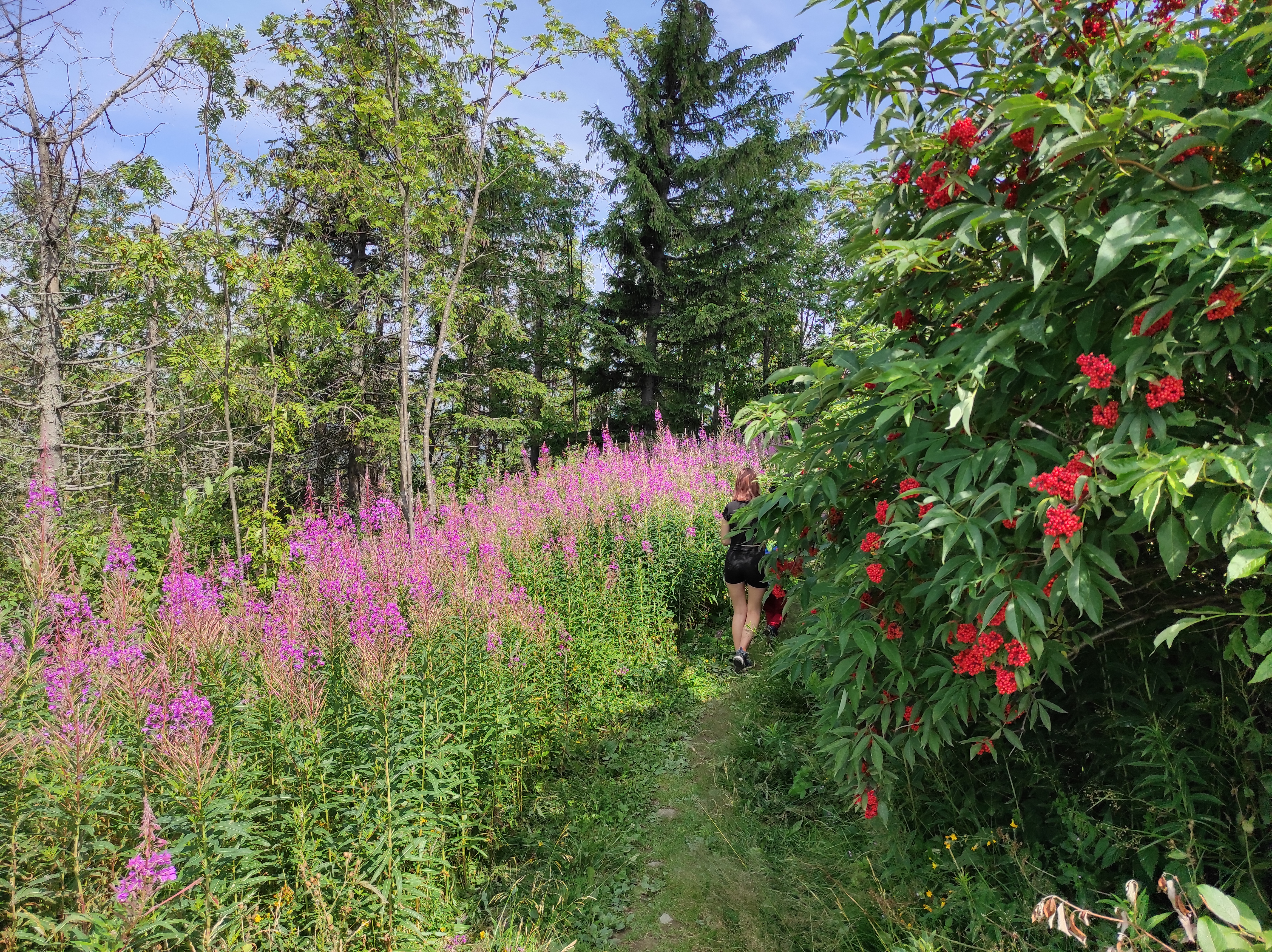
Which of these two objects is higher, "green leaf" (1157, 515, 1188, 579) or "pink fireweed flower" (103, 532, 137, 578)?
"green leaf" (1157, 515, 1188, 579)

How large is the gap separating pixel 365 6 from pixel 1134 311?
7051 millimetres

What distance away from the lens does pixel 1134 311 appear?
1544 mm

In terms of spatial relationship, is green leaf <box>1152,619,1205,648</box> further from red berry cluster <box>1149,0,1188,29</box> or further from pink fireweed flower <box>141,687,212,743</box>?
pink fireweed flower <box>141,687,212,743</box>

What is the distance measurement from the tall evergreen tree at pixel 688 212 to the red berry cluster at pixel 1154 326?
1374cm

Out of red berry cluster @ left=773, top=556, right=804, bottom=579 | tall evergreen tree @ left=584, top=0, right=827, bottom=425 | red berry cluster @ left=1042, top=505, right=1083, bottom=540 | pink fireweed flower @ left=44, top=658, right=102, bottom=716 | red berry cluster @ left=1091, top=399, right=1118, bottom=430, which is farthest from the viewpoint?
tall evergreen tree @ left=584, top=0, right=827, bottom=425

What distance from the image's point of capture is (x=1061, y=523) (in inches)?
56.9

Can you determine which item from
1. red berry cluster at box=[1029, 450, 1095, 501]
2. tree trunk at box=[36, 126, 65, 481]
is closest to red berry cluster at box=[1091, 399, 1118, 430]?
red berry cluster at box=[1029, 450, 1095, 501]

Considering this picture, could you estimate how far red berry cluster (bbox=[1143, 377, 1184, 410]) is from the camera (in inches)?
57.7

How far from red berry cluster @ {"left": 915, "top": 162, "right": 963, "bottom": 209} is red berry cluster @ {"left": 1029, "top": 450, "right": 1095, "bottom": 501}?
87cm

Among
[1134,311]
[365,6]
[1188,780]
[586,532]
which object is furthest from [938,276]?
[365,6]

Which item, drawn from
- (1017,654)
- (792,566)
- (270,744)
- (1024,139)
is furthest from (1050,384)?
(270,744)

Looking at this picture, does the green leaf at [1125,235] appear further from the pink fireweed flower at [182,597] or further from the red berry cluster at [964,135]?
the pink fireweed flower at [182,597]

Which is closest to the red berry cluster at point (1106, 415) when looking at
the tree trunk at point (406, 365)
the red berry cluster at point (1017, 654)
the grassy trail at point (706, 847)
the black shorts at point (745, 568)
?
the red berry cluster at point (1017, 654)

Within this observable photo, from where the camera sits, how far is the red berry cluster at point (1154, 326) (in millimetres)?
1509
